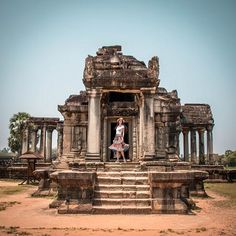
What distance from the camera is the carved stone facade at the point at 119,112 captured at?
1263cm

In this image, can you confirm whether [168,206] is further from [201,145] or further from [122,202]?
[201,145]

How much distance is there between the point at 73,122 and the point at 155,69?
19.4ft

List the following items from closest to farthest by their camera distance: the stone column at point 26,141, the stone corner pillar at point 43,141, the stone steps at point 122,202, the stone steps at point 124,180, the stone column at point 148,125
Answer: the stone steps at point 122,202 → the stone steps at point 124,180 → the stone column at point 148,125 → the stone corner pillar at point 43,141 → the stone column at point 26,141

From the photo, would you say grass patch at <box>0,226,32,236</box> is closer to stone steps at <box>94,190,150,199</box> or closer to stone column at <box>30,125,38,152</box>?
stone steps at <box>94,190,150,199</box>

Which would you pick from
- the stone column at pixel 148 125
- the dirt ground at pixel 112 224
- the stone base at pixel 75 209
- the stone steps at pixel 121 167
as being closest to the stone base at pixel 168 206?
the dirt ground at pixel 112 224

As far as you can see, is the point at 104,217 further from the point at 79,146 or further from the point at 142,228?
the point at 79,146

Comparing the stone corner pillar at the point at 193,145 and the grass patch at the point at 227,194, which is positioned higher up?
the stone corner pillar at the point at 193,145

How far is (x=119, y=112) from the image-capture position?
16109 mm

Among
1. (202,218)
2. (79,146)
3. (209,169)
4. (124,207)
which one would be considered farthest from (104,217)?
(209,169)

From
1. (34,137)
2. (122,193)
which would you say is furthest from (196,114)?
(122,193)

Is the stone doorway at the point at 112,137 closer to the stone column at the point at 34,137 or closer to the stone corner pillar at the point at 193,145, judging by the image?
the stone corner pillar at the point at 193,145

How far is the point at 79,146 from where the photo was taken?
53.7ft

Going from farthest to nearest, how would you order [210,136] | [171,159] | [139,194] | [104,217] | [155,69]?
[210,136]
[171,159]
[155,69]
[139,194]
[104,217]

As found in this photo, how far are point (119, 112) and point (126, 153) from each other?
2685 millimetres
